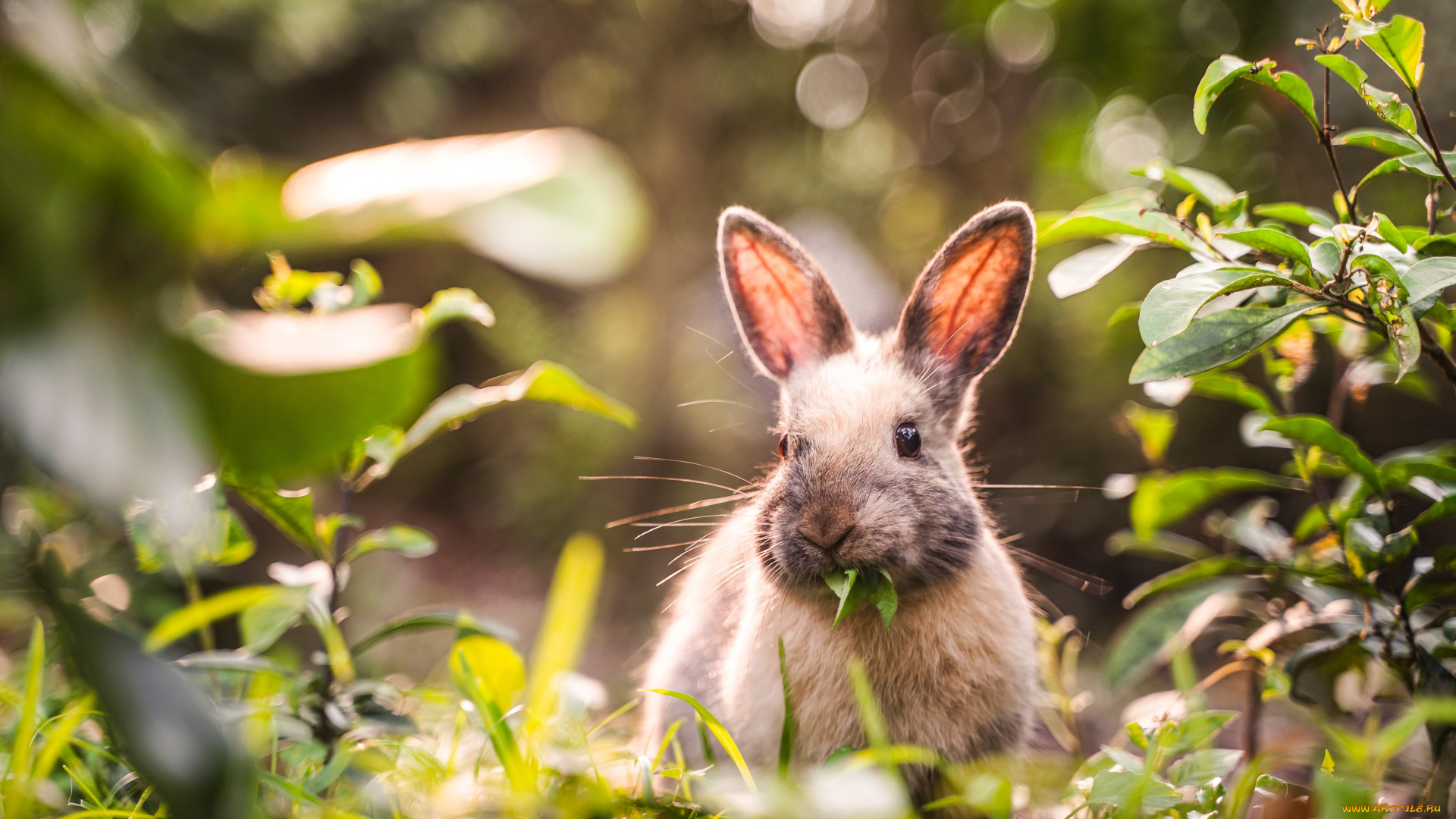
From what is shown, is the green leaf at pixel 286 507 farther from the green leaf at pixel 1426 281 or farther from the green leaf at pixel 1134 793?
the green leaf at pixel 1426 281

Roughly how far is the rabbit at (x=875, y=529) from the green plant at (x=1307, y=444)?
0.25 metres

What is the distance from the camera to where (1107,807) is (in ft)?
4.33

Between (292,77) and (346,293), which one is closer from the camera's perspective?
(346,293)

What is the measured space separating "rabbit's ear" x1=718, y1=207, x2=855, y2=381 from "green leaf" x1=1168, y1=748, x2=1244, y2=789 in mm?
1185

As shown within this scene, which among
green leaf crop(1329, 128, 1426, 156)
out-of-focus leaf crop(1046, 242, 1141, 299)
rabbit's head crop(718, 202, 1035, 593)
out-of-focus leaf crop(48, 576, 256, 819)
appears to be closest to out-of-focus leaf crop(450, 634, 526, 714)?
rabbit's head crop(718, 202, 1035, 593)

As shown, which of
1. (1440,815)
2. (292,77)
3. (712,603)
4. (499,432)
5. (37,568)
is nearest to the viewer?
(37,568)

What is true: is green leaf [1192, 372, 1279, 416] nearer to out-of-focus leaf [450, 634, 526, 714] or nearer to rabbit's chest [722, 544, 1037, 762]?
rabbit's chest [722, 544, 1037, 762]

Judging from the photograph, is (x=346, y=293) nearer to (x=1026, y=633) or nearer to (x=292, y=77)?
(x=1026, y=633)

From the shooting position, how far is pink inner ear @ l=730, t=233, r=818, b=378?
6.48 ft

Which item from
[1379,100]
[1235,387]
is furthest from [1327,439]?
[1379,100]

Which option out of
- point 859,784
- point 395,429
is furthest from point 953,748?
point 395,429

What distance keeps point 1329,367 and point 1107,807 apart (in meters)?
3.64

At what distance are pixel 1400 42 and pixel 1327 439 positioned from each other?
27.8 inches

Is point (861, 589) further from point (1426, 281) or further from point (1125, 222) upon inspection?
point (1426, 281)
